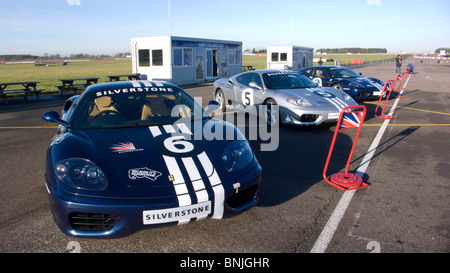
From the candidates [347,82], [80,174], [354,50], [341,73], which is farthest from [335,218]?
[354,50]

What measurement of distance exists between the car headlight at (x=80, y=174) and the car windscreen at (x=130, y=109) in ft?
2.63

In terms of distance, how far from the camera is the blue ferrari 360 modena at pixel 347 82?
11570 millimetres

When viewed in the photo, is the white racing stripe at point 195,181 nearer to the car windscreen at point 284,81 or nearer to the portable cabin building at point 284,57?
the car windscreen at point 284,81

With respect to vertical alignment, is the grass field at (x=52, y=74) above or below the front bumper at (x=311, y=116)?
above

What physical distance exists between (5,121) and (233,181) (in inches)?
334

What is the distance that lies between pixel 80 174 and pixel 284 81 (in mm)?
6315

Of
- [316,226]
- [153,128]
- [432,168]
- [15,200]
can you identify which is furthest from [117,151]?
[432,168]

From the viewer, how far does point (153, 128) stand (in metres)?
3.66

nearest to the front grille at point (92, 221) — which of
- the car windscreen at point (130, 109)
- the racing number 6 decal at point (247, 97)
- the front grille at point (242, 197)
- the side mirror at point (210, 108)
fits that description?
the front grille at point (242, 197)

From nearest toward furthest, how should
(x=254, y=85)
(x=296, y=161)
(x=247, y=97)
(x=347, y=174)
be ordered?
(x=347, y=174), (x=296, y=161), (x=254, y=85), (x=247, y=97)

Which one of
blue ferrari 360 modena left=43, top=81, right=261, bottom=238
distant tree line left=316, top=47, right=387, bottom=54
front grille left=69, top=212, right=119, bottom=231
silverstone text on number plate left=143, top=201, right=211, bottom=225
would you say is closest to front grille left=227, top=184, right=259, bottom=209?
blue ferrari 360 modena left=43, top=81, right=261, bottom=238

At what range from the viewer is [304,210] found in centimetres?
363

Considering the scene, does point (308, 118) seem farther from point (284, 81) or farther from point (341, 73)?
point (341, 73)
